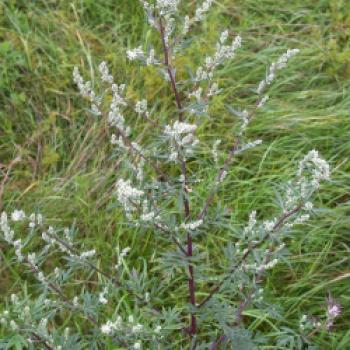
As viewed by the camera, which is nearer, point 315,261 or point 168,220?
point 168,220

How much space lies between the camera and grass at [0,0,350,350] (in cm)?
262

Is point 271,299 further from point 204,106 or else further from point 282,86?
point 282,86

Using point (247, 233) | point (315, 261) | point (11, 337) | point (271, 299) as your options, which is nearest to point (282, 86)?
point (315, 261)

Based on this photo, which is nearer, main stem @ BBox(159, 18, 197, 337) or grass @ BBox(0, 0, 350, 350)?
main stem @ BBox(159, 18, 197, 337)

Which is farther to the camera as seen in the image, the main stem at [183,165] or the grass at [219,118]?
the grass at [219,118]

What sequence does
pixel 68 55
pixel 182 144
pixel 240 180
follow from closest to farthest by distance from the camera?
pixel 182 144, pixel 240 180, pixel 68 55

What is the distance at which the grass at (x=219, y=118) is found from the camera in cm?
262

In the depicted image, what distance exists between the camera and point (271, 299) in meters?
2.46

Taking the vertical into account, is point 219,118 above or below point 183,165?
below

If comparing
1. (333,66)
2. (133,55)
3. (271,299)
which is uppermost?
(133,55)

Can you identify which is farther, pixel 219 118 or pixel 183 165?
pixel 219 118

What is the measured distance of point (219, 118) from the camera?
10.6 feet

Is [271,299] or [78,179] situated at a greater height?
[78,179]

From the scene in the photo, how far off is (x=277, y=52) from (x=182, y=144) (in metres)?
2.13
